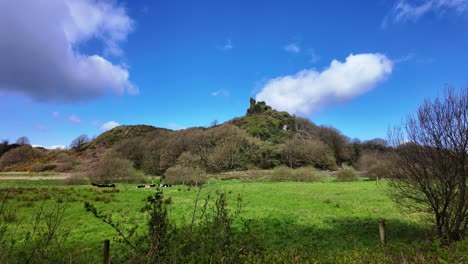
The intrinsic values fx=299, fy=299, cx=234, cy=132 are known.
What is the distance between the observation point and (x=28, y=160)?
384 ft

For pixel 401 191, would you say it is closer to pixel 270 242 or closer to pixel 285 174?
pixel 270 242

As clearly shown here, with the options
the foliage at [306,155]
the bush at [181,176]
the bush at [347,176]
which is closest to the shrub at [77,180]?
the bush at [181,176]

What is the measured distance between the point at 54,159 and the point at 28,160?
1854cm

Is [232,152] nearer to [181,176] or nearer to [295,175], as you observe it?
[295,175]

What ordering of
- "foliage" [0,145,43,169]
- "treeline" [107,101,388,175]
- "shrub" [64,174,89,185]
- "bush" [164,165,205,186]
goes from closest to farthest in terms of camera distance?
"bush" [164,165,205,186] < "shrub" [64,174,89,185] < "treeline" [107,101,388,175] < "foliage" [0,145,43,169]

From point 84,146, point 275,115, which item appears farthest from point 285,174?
point 84,146

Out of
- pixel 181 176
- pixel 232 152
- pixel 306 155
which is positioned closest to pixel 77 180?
pixel 181 176

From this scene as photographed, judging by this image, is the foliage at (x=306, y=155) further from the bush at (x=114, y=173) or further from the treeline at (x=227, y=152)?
the bush at (x=114, y=173)

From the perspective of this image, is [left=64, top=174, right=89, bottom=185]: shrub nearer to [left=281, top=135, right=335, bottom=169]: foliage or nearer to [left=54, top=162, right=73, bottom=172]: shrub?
[left=54, top=162, right=73, bottom=172]: shrub

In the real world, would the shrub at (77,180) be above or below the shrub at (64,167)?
below

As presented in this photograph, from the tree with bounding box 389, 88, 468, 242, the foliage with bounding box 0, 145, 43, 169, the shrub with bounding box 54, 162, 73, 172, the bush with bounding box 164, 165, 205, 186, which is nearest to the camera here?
the tree with bounding box 389, 88, 468, 242

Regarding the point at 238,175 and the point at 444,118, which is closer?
the point at 444,118

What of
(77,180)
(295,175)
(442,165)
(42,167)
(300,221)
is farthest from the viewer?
(42,167)

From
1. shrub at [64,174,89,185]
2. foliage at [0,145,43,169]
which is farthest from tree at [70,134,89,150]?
shrub at [64,174,89,185]
